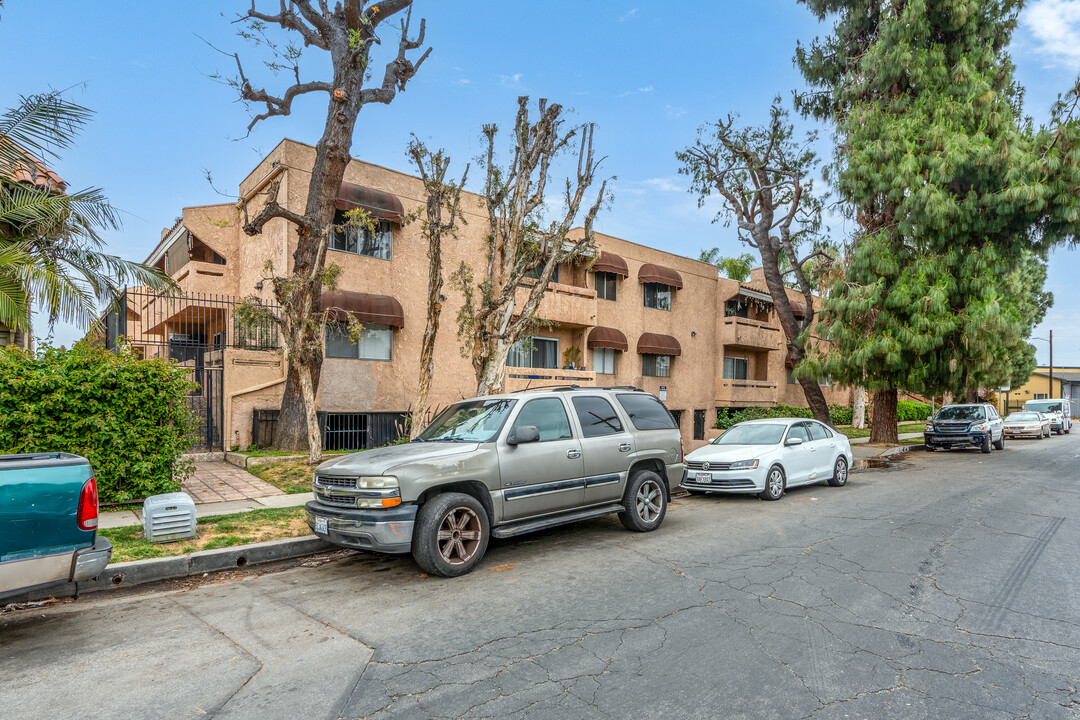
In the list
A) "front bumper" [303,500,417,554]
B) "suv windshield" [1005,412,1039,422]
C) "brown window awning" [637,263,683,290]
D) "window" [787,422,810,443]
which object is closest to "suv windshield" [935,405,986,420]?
"brown window awning" [637,263,683,290]

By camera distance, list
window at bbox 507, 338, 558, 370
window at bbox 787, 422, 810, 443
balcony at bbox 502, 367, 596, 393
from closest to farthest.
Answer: window at bbox 787, 422, 810, 443 < balcony at bbox 502, 367, 596, 393 < window at bbox 507, 338, 558, 370

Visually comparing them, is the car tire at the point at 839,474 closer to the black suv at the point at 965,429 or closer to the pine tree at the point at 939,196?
the pine tree at the point at 939,196

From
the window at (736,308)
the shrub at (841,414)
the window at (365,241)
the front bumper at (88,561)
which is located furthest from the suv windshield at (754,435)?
the shrub at (841,414)

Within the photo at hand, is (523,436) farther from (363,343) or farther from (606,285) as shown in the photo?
(606,285)

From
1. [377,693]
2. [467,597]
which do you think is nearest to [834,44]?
[467,597]

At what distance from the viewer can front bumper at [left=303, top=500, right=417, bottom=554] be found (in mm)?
5941

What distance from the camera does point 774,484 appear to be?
11.4 m

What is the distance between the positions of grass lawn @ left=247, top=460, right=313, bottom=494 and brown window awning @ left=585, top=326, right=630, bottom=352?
42.4 feet

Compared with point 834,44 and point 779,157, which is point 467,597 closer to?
point 779,157

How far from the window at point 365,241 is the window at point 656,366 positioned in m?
12.6

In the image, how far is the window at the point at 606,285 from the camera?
24.7m

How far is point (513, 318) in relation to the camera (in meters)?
14.6

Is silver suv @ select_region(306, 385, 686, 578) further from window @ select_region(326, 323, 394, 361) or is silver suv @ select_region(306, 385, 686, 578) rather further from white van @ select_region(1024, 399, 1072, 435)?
white van @ select_region(1024, 399, 1072, 435)

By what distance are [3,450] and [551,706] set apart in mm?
7846
